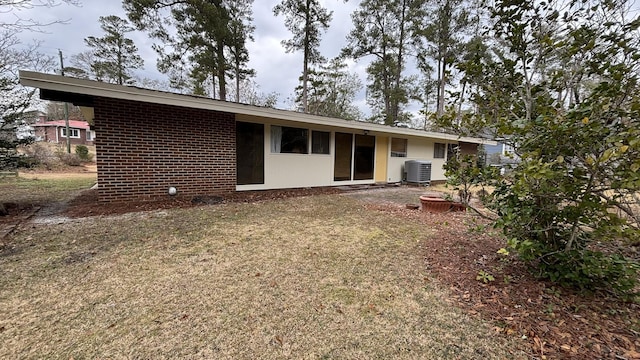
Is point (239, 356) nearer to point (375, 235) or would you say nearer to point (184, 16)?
point (375, 235)

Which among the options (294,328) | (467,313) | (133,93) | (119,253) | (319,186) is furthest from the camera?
(319,186)

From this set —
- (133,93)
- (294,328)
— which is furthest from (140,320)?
(133,93)

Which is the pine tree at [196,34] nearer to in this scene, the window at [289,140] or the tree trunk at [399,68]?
the window at [289,140]

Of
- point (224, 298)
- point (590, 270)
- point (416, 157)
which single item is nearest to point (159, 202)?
point (224, 298)

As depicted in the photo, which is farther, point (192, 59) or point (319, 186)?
point (192, 59)

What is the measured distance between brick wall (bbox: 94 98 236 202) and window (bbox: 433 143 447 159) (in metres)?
10.1

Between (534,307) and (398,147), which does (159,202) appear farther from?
(398,147)

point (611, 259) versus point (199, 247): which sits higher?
point (611, 259)

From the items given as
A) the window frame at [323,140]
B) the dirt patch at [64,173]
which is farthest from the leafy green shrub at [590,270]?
the dirt patch at [64,173]

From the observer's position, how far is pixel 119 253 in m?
3.17

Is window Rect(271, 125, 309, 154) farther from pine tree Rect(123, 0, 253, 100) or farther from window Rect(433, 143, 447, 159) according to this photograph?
window Rect(433, 143, 447, 159)

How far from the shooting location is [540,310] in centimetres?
216

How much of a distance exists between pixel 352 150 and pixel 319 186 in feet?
6.29

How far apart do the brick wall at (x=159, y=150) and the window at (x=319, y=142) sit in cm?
278
